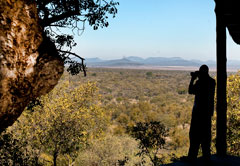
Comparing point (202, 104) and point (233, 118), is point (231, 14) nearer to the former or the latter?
point (202, 104)

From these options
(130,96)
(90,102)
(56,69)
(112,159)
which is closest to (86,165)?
(112,159)

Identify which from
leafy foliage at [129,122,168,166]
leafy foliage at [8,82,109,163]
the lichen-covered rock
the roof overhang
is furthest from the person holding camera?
leafy foliage at [8,82,109,163]

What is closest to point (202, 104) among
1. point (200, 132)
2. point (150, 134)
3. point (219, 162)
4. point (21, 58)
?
point (200, 132)

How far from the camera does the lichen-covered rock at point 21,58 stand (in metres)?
3.25

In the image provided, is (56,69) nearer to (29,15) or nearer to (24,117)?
(29,15)

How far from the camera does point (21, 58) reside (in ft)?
11.4

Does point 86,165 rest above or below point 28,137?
below

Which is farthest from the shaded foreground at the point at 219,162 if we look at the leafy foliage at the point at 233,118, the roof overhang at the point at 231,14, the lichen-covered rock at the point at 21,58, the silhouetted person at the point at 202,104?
the leafy foliage at the point at 233,118

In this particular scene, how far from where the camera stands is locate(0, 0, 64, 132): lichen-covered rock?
3252 mm

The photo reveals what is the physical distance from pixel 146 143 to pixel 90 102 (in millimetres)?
9167

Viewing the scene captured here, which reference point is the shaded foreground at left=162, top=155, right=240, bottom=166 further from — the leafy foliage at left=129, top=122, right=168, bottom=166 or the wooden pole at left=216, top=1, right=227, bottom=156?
the leafy foliage at left=129, top=122, right=168, bottom=166

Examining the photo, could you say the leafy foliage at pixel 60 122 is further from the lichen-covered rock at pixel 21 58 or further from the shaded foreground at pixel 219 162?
the lichen-covered rock at pixel 21 58

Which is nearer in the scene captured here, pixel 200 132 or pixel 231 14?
pixel 231 14

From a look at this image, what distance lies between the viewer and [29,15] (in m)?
3.72
